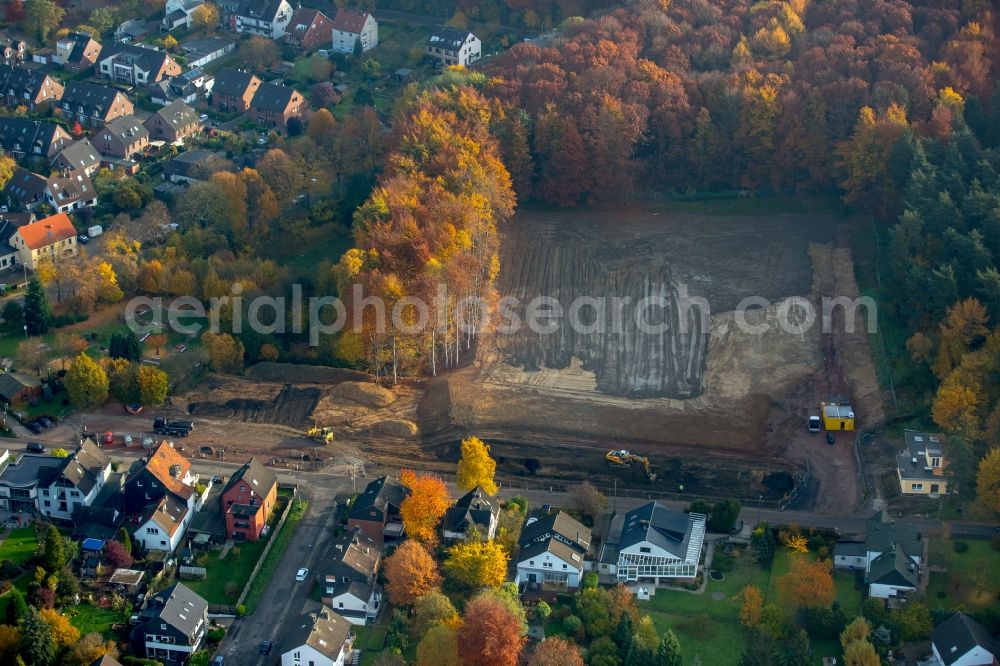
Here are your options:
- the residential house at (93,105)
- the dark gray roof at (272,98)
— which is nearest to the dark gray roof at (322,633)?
the dark gray roof at (272,98)

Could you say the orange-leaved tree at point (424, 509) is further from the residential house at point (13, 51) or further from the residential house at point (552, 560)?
the residential house at point (13, 51)

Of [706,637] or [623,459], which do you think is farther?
[623,459]

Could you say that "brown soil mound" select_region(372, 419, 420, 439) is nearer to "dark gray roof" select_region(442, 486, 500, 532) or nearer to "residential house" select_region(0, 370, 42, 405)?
"dark gray roof" select_region(442, 486, 500, 532)

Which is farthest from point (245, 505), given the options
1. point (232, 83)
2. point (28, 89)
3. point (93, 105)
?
point (28, 89)

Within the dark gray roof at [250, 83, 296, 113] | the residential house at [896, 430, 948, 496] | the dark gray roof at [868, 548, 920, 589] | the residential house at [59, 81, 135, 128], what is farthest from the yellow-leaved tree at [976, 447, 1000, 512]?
the residential house at [59, 81, 135, 128]

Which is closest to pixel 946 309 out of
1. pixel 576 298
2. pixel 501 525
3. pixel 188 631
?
pixel 576 298

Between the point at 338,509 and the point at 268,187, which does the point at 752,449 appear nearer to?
the point at 338,509

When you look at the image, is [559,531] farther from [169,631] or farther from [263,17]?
[263,17]
